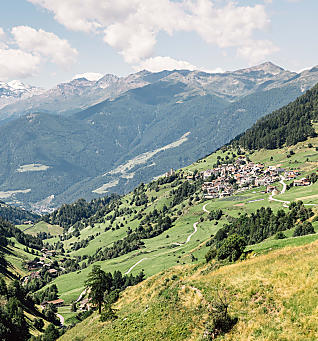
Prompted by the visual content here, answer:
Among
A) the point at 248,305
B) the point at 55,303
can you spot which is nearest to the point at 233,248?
the point at 248,305

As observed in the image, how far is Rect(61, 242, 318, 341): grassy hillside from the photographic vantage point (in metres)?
28.1

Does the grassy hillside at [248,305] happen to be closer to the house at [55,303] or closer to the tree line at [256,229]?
the tree line at [256,229]

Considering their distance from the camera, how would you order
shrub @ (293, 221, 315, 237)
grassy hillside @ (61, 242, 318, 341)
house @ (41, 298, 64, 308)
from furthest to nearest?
house @ (41, 298, 64, 308), shrub @ (293, 221, 315, 237), grassy hillside @ (61, 242, 318, 341)

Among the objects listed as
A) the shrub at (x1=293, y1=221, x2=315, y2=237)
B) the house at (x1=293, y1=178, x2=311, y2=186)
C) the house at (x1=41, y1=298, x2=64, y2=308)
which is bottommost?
the house at (x1=41, y1=298, x2=64, y2=308)

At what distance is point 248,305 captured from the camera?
32.6m

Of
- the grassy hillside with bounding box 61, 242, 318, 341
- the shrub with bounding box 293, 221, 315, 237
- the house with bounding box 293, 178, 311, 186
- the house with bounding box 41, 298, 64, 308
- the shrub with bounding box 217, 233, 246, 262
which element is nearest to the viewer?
the grassy hillside with bounding box 61, 242, 318, 341

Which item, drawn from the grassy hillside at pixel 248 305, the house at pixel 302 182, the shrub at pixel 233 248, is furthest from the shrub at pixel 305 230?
the house at pixel 302 182

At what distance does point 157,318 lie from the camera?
41438 mm

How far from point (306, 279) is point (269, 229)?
2646 inches

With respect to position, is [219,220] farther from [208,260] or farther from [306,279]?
[306,279]

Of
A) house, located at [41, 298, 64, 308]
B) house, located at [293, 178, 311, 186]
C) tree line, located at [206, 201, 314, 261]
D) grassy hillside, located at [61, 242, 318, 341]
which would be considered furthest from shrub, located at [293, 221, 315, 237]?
house, located at [293, 178, 311, 186]

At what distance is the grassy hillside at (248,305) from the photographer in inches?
1108

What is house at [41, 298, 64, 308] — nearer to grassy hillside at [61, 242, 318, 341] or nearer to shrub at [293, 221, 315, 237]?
grassy hillside at [61, 242, 318, 341]

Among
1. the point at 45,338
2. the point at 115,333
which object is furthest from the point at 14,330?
the point at 115,333
